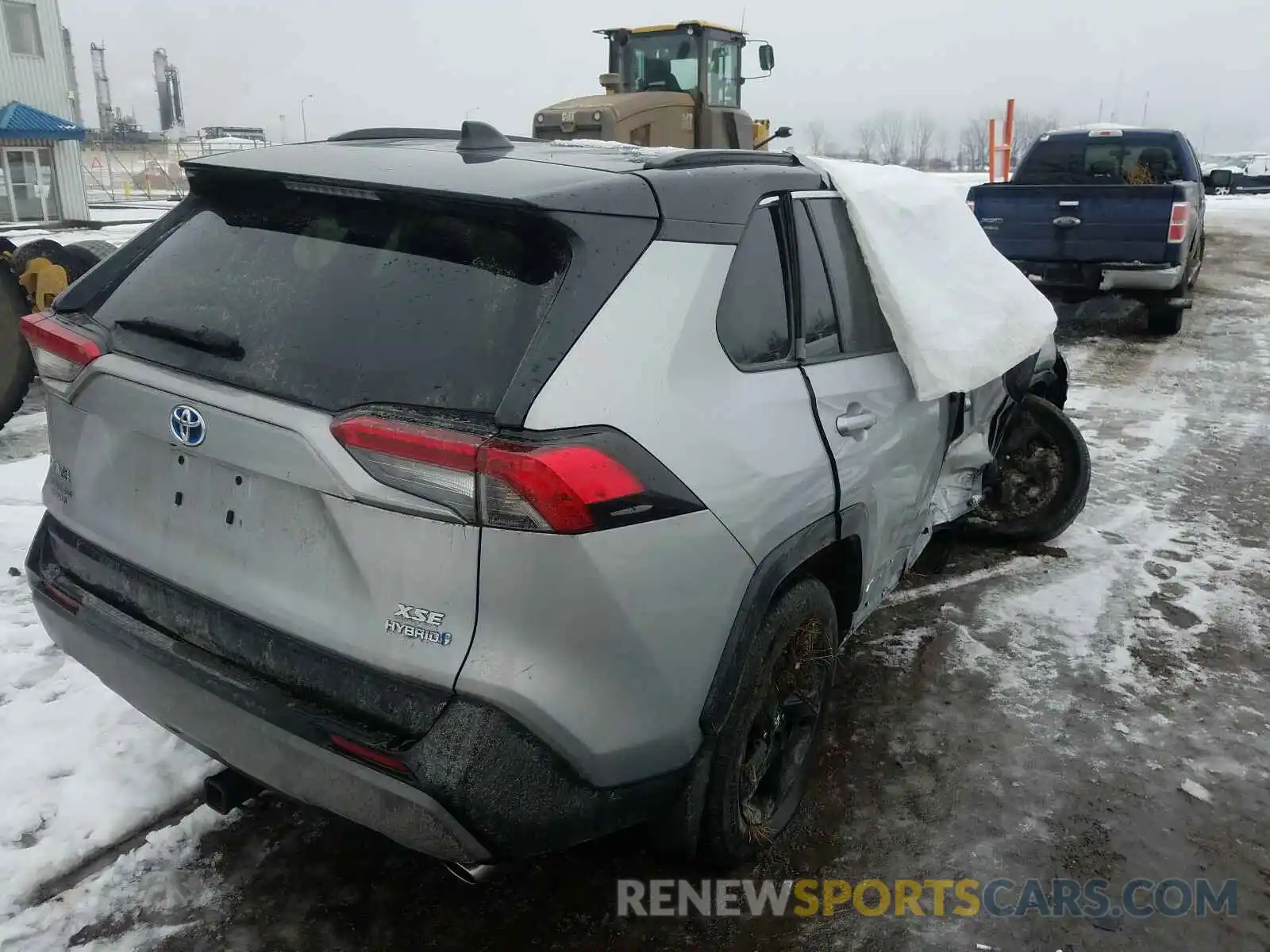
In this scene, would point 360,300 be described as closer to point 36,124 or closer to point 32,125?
point 32,125

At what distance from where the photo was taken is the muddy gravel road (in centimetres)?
266

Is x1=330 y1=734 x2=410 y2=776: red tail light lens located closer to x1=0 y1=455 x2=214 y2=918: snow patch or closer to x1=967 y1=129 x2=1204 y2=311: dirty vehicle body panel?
x1=0 y1=455 x2=214 y2=918: snow patch

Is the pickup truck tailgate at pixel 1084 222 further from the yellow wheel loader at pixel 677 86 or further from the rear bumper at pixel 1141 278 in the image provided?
the yellow wheel loader at pixel 677 86

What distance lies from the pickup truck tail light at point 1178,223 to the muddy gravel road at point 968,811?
→ 533cm

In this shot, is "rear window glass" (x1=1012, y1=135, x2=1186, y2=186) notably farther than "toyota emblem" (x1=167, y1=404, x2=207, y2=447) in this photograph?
Yes

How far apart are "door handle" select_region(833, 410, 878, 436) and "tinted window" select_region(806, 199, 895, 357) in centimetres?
21

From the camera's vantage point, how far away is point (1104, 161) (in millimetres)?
12117

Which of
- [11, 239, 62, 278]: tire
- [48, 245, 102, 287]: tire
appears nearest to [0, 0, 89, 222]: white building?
[48, 245, 102, 287]: tire

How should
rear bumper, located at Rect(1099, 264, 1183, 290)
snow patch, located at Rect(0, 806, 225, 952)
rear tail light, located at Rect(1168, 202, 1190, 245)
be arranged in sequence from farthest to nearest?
rear bumper, located at Rect(1099, 264, 1183, 290) → rear tail light, located at Rect(1168, 202, 1190, 245) → snow patch, located at Rect(0, 806, 225, 952)

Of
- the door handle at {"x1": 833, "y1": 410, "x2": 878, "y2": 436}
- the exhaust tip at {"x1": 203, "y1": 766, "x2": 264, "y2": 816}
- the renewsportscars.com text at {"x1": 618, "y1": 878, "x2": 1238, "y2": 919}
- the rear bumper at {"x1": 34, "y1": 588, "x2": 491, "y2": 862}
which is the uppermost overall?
the door handle at {"x1": 833, "y1": 410, "x2": 878, "y2": 436}

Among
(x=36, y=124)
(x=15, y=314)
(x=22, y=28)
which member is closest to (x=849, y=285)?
(x=15, y=314)

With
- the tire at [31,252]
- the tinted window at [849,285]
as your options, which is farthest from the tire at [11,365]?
the tinted window at [849,285]

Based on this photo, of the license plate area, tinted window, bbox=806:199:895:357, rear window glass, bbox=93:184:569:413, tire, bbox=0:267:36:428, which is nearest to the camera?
rear window glass, bbox=93:184:569:413

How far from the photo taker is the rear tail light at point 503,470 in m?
1.99
